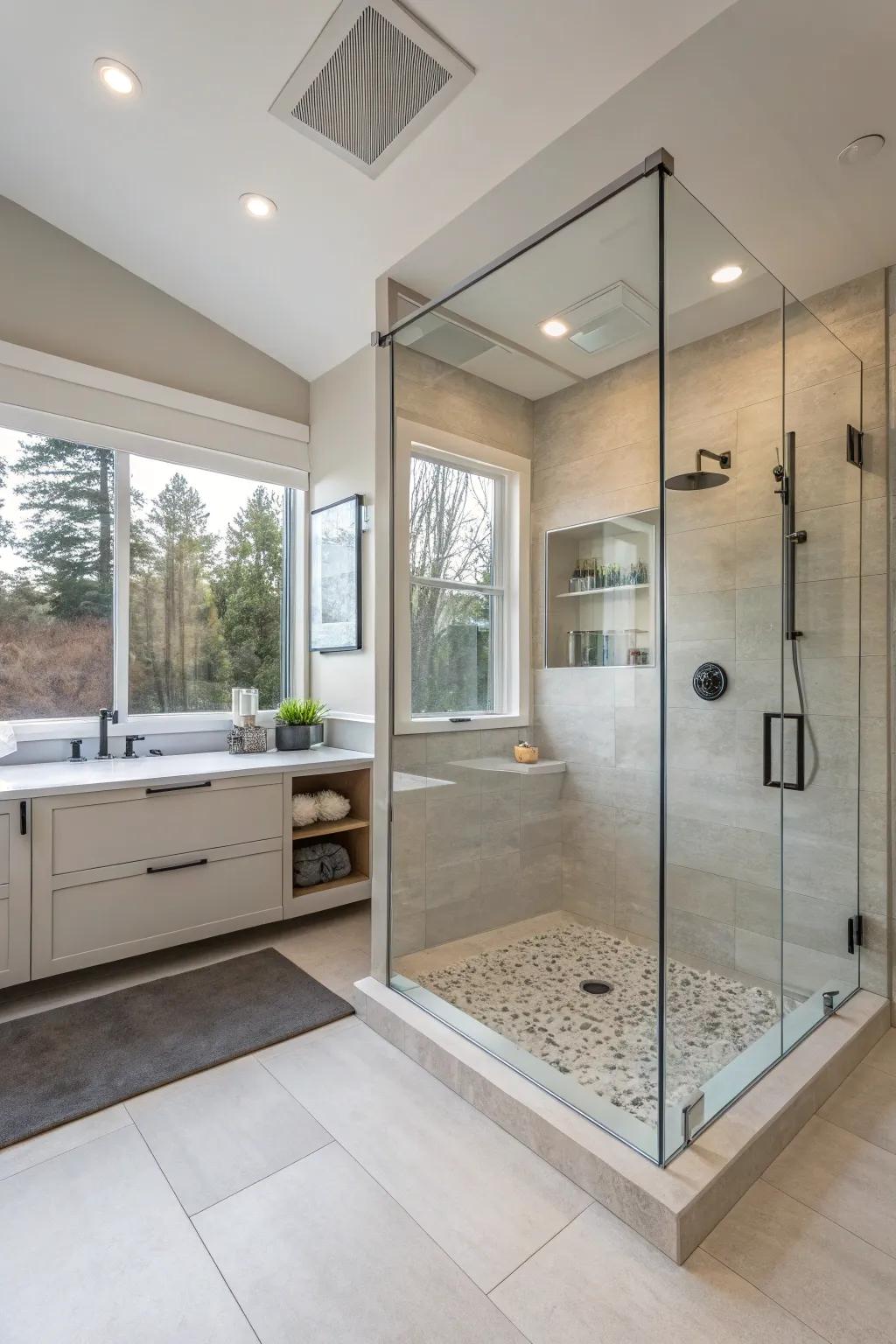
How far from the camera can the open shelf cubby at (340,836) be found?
114 inches

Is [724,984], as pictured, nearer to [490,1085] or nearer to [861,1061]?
[861,1061]

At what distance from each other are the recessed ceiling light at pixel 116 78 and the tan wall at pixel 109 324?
3.01 feet

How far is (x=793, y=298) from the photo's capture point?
2.08 meters

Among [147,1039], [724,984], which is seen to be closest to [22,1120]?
[147,1039]

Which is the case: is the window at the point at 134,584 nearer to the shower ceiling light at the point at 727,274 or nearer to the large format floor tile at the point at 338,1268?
the large format floor tile at the point at 338,1268

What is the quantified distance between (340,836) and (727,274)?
2741 mm

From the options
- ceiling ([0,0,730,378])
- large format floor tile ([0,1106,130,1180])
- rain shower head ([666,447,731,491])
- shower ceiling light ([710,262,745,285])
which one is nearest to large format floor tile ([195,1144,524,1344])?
large format floor tile ([0,1106,130,1180])

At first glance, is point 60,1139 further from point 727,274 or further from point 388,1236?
point 727,274

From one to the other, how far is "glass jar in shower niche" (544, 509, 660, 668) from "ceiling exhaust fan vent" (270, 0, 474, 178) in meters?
1.29

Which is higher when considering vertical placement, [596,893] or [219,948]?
[596,893]


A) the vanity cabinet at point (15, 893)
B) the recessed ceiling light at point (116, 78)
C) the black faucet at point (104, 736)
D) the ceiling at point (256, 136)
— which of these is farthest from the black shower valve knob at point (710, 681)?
the recessed ceiling light at point (116, 78)

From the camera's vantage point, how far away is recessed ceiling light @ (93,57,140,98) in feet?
6.70

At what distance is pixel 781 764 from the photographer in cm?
210

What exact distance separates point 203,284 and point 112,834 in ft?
8.05
